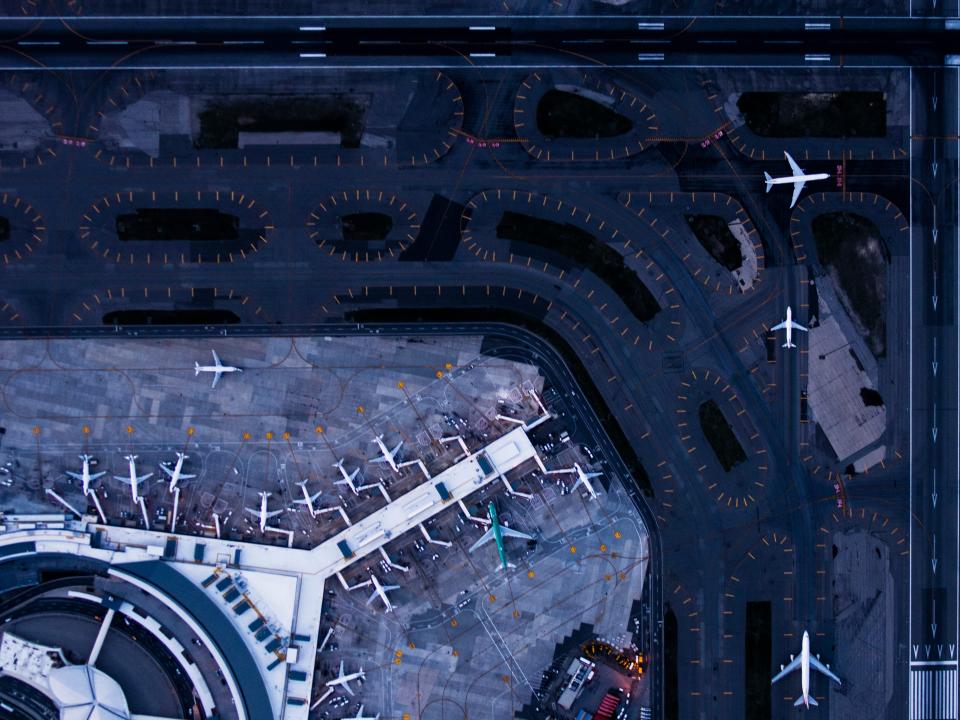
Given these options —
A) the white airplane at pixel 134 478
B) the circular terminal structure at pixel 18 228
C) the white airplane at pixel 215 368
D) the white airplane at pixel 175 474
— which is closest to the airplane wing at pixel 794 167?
the white airplane at pixel 215 368

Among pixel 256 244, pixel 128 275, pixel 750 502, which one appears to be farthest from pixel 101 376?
pixel 750 502

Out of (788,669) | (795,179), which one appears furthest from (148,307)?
(788,669)

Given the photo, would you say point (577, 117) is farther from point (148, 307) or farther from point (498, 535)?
point (148, 307)

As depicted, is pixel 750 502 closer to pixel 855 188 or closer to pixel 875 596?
pixel 875 596

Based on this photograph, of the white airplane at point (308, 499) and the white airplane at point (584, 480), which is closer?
the white airplane at point (308, 499)

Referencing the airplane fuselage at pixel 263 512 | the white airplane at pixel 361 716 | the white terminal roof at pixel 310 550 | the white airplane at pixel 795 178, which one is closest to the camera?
the white terminal roof at pixel 310 550

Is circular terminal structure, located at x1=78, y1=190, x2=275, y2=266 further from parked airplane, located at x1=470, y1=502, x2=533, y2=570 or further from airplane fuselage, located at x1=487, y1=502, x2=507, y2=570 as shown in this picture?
parked airplane, located at x1=470, y1=502, x2=533, y2=570

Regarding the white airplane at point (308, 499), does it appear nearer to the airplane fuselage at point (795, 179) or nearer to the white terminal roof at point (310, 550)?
the white terminal roof at point (310, 550)

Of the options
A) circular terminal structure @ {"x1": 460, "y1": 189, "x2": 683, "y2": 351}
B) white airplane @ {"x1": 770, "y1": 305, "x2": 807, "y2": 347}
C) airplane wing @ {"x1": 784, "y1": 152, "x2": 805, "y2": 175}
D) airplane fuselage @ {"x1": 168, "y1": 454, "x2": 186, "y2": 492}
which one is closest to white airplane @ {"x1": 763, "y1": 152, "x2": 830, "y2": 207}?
airplane wing @ {"x1": 784, "y1": 152, "x2": 805, "y2": 175}
